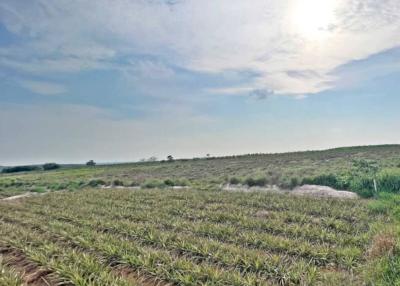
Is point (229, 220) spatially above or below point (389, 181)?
below

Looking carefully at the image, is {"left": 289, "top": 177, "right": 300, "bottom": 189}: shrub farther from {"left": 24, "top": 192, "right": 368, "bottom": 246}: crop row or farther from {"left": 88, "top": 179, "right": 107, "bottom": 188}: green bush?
{"left": 88, "top": 179, "right": 107, "bottom": 188}: green bush

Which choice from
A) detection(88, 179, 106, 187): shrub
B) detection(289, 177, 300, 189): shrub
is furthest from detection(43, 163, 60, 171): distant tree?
detection(289, 177, 300, 189): shrub

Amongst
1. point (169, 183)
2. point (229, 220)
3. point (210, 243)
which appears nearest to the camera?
point (210, 243)

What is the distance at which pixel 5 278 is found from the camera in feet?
20.7

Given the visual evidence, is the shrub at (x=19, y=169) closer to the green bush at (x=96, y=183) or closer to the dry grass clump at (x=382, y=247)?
the green bush at (x=96, y=183)

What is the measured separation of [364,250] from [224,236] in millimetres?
3136

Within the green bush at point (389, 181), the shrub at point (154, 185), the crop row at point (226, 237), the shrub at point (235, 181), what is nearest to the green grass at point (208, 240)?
the crop row at point (226, 237)

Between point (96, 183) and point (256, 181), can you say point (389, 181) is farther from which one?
point (96, 183)

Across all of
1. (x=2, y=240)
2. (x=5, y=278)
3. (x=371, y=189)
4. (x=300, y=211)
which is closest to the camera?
(x=5, y=278)

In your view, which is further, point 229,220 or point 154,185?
point 154,185

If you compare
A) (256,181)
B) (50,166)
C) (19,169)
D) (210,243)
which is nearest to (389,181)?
(256,181)

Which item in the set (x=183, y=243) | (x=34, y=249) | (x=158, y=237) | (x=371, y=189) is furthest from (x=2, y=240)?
(x=371, y=189)

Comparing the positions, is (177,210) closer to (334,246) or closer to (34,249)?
(34,249)

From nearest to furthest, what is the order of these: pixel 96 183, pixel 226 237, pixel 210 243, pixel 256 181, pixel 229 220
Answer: pixel 210 243, pixel 226 237, pixel 229 220, pixel 256 181, pixel 96 183
